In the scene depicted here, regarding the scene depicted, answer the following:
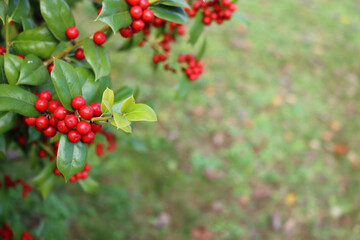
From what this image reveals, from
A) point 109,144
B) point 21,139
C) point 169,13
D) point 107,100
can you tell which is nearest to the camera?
point 107,100

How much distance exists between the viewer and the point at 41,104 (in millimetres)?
1032

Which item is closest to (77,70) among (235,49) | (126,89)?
(126,89)

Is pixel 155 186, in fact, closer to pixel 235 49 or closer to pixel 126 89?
pixel 126 89

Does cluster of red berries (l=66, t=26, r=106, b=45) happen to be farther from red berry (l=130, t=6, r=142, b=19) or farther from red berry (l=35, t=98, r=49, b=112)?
red berry (l=35, t=98, r=49, b=112)

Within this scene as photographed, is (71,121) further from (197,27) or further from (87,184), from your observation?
(197,27)

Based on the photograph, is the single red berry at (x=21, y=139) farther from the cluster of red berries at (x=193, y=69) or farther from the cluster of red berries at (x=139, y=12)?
the cluster of red berries at (x=193, y=69)

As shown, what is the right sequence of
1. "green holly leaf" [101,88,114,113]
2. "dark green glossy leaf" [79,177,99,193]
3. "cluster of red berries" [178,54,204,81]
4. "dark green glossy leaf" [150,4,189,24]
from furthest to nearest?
"cluster of red berries" [178,54,204,81] < "dark green glossy leaf" [79,177,99,193] < "dark green glossy leaf" [150,4,189,24] < "green holly leaf" [101,88,114,113]

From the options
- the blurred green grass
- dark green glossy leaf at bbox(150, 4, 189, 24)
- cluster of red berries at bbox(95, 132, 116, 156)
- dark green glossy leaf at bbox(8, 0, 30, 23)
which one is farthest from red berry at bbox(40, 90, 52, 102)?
the blurred green grass

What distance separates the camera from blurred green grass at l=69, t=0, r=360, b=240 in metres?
3.30

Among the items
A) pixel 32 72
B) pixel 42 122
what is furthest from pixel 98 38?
pixel 42 122

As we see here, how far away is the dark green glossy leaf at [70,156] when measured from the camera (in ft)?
3.25

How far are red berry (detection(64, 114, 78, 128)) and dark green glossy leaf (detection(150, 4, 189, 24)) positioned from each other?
0.46m

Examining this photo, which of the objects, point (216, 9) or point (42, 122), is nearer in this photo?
point (42, 122)

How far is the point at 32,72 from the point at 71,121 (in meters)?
0.25
